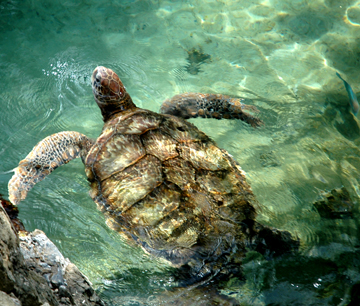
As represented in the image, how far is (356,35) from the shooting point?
199 inches

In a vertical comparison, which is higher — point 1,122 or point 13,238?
point 13,238

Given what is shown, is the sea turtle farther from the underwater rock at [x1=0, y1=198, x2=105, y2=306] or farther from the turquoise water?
the underwater rock at [x1=0, y1=198, x2=105, y2=306]

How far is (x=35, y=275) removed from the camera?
146cm

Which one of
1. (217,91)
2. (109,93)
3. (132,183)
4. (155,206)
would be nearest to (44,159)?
(109,93)

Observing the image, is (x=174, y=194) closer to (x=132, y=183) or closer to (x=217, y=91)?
(x=132, y=183)

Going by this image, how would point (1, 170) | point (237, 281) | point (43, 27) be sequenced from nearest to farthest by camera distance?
point (237, 281), point (1, 170), point (43, 27)

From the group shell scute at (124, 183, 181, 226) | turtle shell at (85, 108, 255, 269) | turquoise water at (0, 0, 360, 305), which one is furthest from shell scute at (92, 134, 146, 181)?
turquoise water at (0, 0, 360, 305)

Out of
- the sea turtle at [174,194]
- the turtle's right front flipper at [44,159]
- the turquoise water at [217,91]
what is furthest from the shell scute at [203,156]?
the turtle's right front flipper at [44,159]

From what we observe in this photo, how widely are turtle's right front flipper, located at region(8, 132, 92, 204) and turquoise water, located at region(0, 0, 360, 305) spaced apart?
0.42 ft

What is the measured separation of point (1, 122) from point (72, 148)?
3.97 ft

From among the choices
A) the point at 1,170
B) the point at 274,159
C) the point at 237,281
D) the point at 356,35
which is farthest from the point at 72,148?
the point at 356,35

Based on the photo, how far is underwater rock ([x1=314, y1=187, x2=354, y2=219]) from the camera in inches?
117

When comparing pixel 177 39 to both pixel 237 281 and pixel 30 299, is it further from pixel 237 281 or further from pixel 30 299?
pixel 30 299

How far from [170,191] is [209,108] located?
1.93m
